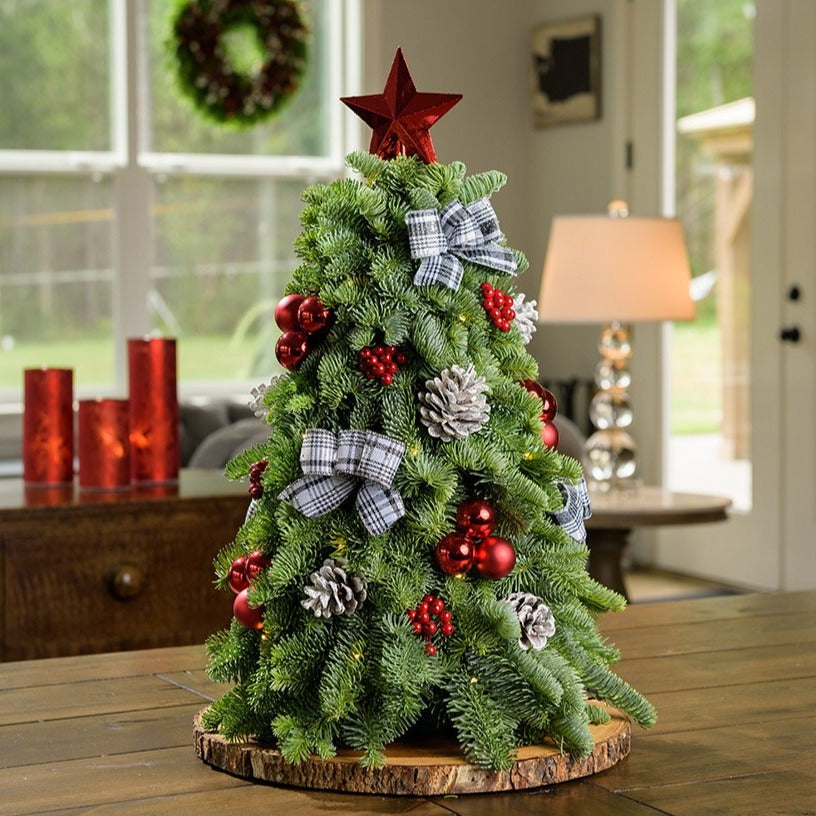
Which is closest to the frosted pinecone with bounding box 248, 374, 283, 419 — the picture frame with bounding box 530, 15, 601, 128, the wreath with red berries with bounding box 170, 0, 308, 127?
the wreath with red berries with bounding box 170, 0, 308, 127

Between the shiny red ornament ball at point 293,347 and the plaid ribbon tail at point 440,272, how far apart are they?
7 cm

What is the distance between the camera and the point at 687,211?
5633 mm

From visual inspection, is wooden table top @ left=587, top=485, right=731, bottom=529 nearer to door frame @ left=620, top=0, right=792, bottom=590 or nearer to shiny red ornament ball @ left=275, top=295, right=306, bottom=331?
door frame @ left=620, top=0, right=792, bottom=590

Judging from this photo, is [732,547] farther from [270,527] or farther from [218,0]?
[270,527]

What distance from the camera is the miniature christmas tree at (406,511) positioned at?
81 centimetres

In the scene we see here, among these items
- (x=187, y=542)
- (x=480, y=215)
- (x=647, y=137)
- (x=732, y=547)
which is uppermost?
(x=647, y=137)

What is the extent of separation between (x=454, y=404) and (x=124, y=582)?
135 cm

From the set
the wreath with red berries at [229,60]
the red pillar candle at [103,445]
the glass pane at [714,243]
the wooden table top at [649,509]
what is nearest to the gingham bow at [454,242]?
the red pillar candle at [103,445]

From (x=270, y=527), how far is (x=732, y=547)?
15.5 ft

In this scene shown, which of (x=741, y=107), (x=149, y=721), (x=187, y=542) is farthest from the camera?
(x=741, y=107)

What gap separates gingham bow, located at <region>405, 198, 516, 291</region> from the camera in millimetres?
833

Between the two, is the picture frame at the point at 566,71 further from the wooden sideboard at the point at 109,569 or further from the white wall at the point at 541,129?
the wooden sideboard at the point at 109,569

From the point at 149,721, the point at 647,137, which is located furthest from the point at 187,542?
the point at 647,137

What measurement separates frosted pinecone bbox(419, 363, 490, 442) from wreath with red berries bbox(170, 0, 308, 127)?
17.3 feet
